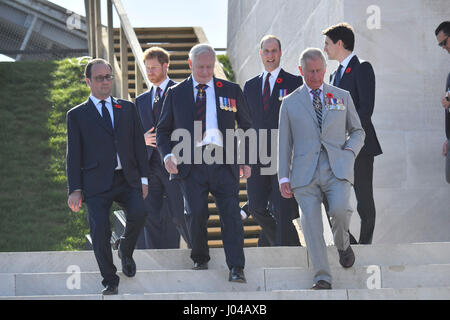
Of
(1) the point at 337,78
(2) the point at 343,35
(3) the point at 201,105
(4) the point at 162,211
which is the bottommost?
(4) the point at 162,211

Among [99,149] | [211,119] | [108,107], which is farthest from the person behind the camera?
[211,119]

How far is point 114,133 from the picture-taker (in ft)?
22.7

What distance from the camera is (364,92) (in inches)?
312

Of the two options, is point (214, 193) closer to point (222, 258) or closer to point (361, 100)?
point (222, 258)

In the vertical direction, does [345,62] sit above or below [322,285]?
above

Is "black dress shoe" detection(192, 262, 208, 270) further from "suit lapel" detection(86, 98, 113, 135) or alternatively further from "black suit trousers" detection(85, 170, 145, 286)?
"suit lapel" detection(86, 98, 113, 135)

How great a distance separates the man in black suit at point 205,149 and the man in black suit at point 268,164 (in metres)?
0.75

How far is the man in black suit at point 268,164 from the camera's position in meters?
7.96

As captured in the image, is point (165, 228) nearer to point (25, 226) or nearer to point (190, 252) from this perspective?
point (190, 252)

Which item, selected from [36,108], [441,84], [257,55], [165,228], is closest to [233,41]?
[257,55]

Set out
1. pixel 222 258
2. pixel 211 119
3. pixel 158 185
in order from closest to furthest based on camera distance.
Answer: pixel 211 119, pixel 222 258, pixel 158 185

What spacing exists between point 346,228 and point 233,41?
387 inches

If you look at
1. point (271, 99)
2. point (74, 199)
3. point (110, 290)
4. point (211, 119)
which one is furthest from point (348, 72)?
point (110, 290)

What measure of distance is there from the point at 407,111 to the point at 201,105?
330 centimetres
